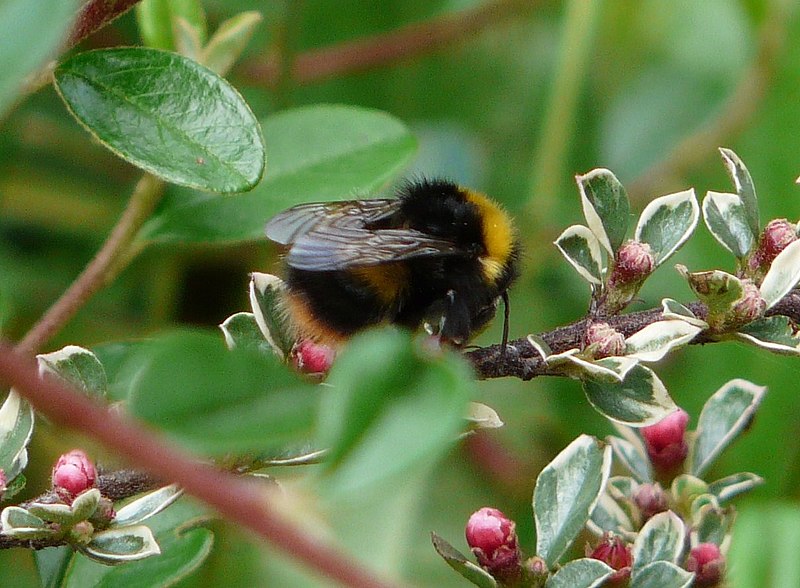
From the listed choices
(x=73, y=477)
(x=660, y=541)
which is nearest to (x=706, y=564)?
(x=660, y=541)

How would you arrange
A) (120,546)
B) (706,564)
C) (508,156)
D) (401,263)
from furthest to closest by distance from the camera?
(508,156) < (401,263) < (706,564) < (120,546)

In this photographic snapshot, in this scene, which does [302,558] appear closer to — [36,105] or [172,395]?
[172,395]

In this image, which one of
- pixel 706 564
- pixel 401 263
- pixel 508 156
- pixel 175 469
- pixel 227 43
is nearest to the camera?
pixel 175 469

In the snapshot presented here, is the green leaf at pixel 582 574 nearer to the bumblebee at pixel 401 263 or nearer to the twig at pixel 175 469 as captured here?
the bumblebee at pixel 401 263

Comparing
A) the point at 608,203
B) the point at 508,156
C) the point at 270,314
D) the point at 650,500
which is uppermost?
the point at 608,203

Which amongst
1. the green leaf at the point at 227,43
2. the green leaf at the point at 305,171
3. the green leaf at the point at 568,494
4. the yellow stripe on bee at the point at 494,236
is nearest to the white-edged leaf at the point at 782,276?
the green leaf at the point at 568,494

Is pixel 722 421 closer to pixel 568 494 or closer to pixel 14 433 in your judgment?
pixel 568 494

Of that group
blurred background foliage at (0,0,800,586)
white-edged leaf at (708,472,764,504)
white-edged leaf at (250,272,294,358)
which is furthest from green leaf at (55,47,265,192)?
blurred background foliage at (0,0,800,586)
